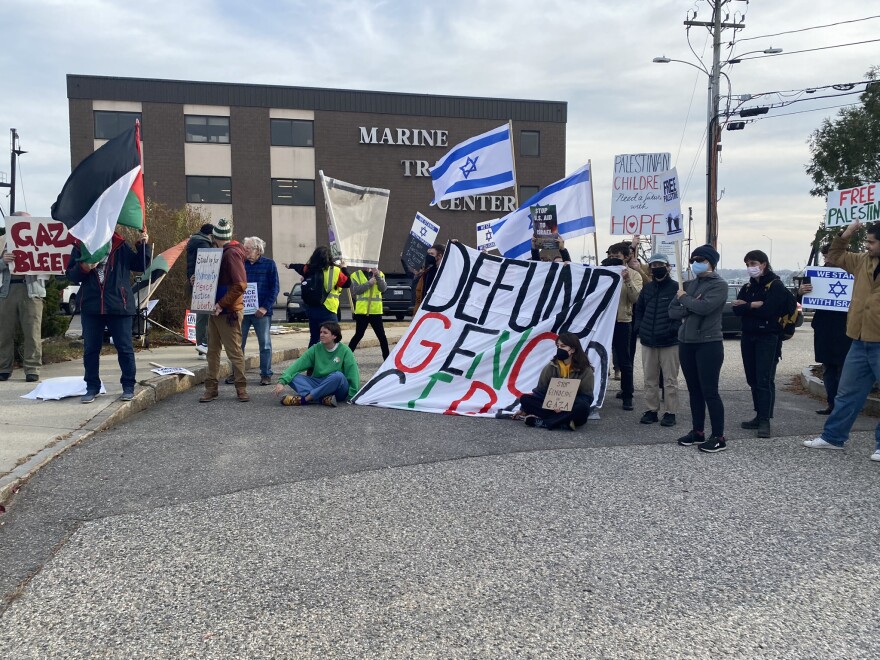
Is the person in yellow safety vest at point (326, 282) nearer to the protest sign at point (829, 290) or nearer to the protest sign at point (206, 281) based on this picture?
the protest sign at point (206, 281)

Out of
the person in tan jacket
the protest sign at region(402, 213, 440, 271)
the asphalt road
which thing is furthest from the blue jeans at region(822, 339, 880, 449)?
the protest sign at region(402, 213, 440, 271)

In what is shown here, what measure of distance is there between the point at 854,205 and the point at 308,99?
37.6m

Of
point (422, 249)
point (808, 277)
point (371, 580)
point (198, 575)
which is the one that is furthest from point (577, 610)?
point (422, 249)

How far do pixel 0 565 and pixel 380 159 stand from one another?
133ft

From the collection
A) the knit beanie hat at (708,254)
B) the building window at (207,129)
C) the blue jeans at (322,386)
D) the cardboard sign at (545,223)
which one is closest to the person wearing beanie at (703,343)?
the knit beanie hat at (708,254)

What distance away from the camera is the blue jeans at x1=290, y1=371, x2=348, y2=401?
28.6 ft

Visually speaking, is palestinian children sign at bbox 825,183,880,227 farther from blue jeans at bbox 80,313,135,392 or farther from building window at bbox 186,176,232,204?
building window at bbox 186,176,232,204

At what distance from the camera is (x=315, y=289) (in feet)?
33.1

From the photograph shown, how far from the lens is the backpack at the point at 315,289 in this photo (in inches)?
397

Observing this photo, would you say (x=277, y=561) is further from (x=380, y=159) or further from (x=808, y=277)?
(x=380, y=159)

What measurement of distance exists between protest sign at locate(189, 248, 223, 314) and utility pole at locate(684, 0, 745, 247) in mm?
19289

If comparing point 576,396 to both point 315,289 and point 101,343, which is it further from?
point 101,343

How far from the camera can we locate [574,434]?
7.50 m

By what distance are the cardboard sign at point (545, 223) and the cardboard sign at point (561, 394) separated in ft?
10.2
